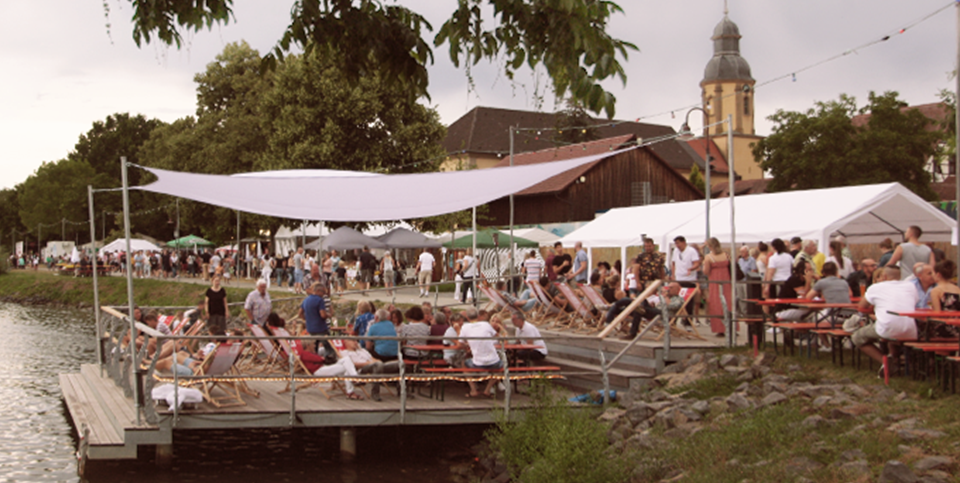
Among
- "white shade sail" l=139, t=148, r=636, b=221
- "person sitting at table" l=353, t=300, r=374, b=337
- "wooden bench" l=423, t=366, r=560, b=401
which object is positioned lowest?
"wooden bench" l=423, t=366, r=560, b=401

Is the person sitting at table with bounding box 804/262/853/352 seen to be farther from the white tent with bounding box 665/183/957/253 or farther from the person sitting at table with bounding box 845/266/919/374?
the white tent with bounding box 665/183/957/253

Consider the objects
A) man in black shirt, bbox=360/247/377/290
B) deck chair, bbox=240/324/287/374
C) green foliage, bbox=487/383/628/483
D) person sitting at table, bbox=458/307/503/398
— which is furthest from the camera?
man in black shirt, bbox=360/247/377/290

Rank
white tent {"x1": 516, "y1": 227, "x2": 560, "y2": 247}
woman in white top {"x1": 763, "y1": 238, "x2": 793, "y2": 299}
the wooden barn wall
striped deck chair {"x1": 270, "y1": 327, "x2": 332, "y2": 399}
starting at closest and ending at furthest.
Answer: striped deck chair {"x1": 270, "y1": 327, "x2": 332, "y2": 399} → woman in white top {"x1": 763, "y1": 238, "x2": 793, "y2": 299} → white tent {"x1": 516, "y1": 227, "x2": 560, "y2": 247} → the wooden barn wall

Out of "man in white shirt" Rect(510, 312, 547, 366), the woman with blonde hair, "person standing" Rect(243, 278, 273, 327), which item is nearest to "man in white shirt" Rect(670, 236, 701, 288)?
the woman with blonde hair

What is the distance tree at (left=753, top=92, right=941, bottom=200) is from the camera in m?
47.5

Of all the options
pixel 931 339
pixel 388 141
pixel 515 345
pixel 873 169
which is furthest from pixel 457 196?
pixel 873 169

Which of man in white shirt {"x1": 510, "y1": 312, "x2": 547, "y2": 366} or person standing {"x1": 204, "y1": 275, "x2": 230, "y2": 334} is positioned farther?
person standing {"x1": 204, "y1": 275, "x2": 230, "y2": 334}

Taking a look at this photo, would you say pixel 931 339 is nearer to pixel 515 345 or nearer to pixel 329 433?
pixel 515 345

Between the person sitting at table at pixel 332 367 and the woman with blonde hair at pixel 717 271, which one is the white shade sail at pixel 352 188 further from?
the woman with blonde hair at pixel 717 271

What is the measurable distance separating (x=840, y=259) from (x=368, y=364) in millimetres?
7850

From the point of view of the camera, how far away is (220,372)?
10195 millimetres

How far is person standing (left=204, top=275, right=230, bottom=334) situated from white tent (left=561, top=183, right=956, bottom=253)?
10.9 m

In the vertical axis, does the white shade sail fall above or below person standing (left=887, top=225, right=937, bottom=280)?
above

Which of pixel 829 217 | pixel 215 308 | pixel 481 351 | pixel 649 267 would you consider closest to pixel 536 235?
pixel 829 217
